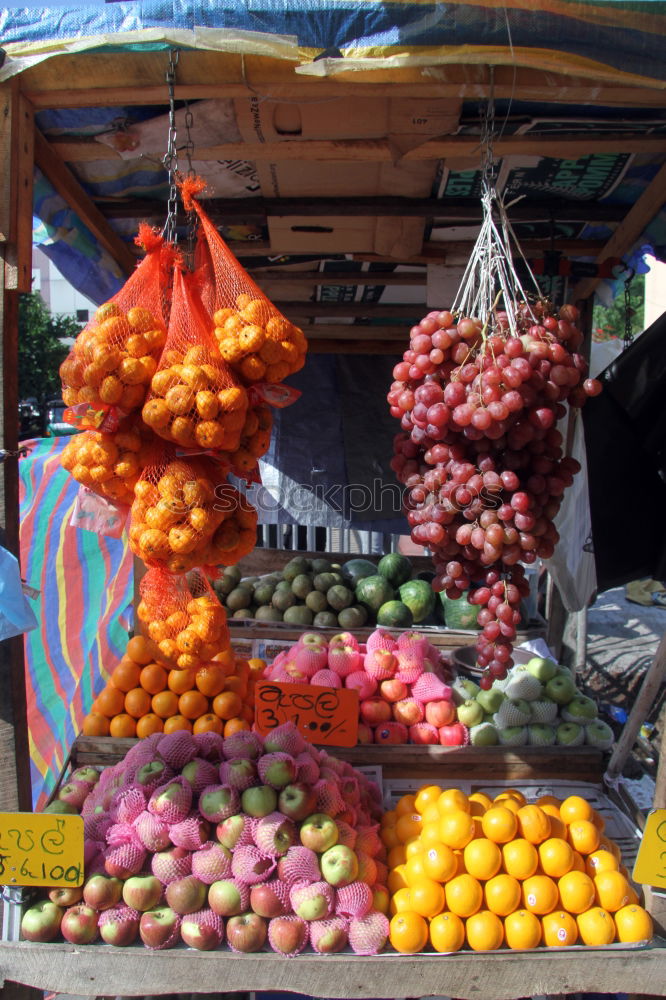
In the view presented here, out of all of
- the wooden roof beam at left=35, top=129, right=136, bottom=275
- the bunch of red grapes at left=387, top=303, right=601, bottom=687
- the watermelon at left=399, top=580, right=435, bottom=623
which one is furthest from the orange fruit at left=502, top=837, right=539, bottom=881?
the wooden roof beam at left=35, top=129, right=136, bottom=275

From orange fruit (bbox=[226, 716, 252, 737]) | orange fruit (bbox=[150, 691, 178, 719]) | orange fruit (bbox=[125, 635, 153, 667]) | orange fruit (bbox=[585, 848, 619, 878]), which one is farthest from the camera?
orange fruit (bbox=[125, 635, 153, 667])

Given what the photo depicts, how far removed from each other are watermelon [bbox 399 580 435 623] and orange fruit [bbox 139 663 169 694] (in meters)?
1.48

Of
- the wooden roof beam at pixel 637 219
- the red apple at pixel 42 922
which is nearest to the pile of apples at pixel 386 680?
the red apple at pixel 42 922

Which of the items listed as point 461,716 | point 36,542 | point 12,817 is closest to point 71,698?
point 36,542

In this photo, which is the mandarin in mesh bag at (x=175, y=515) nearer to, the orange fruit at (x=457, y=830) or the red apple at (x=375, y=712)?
the orange fruit at (x=457, y=830)

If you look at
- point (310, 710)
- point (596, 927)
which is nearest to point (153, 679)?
point (310, 710)

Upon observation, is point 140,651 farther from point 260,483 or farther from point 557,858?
point 557,858

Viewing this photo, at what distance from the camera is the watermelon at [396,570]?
4.17 metres

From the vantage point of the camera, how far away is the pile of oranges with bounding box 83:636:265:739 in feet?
9.07

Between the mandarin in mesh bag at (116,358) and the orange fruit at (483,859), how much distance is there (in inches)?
63.7

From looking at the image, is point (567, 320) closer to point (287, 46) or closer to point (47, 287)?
point (287, 46)

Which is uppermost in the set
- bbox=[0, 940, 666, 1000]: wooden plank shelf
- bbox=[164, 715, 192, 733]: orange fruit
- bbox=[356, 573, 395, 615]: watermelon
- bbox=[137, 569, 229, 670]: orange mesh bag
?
bbox=[137, 569, 229, 670]: orange mesh bag

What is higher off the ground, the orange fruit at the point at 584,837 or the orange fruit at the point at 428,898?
the orange fruit at the point at 584,837

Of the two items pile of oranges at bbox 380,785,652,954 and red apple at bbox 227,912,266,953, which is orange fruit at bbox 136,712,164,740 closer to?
red apple at bbox 227,912,266,953
